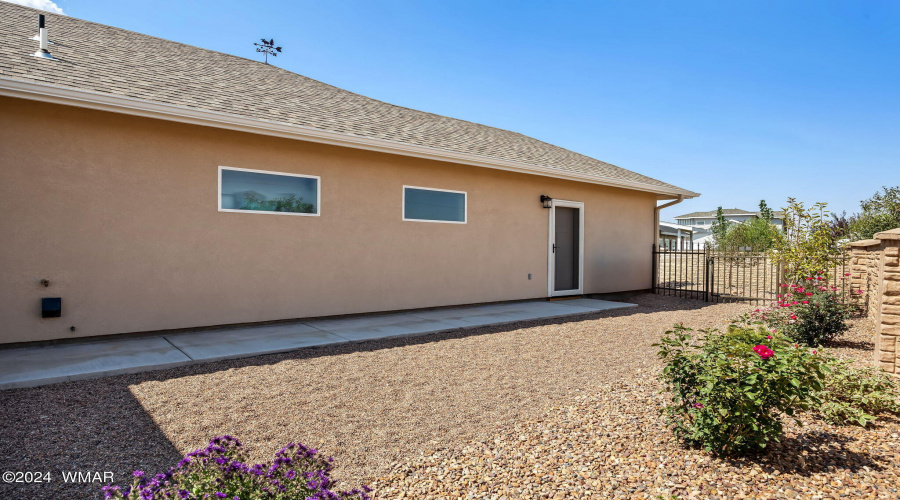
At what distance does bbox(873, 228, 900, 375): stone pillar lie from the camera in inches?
185

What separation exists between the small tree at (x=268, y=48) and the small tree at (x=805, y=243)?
12762mm

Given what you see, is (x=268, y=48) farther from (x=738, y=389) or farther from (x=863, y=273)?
(x=863, y=273)

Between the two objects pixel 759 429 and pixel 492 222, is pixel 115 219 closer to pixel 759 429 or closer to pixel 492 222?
pixel 492 222

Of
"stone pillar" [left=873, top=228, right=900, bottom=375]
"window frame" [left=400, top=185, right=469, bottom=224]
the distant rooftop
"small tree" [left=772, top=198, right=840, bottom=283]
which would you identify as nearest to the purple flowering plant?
"stone pillar" [left=873, top=228, right=900, bottom=375]

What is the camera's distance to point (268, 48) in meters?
12.8

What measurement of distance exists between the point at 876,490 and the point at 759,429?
58cm

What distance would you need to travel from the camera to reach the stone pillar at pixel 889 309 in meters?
4.69

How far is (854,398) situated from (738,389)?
183 cm

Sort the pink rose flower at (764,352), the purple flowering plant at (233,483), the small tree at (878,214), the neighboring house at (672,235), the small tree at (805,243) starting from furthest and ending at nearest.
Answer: the neighboring house at (672,235) → the small tree at (878,214) → the small tree at (805,243) → the pink rose flower at (764,352) → the purple flowering plant at (233,483)

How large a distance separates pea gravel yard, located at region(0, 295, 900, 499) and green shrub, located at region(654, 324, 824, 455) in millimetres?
167

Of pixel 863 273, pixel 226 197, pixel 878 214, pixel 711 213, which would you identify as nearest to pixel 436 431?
pixel 226 197

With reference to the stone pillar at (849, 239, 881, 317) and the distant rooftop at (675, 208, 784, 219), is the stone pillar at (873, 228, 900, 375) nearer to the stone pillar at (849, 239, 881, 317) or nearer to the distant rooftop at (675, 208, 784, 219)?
the stone pillar at (849, 239, 881, 317)

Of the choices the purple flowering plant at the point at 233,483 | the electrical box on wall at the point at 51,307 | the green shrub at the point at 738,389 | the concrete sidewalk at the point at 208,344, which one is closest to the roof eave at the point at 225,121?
the electrical box on wall at the point at 51,307

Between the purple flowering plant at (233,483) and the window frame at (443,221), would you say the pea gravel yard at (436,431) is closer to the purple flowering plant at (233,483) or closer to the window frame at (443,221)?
the purple flowering plant at (233,483)
